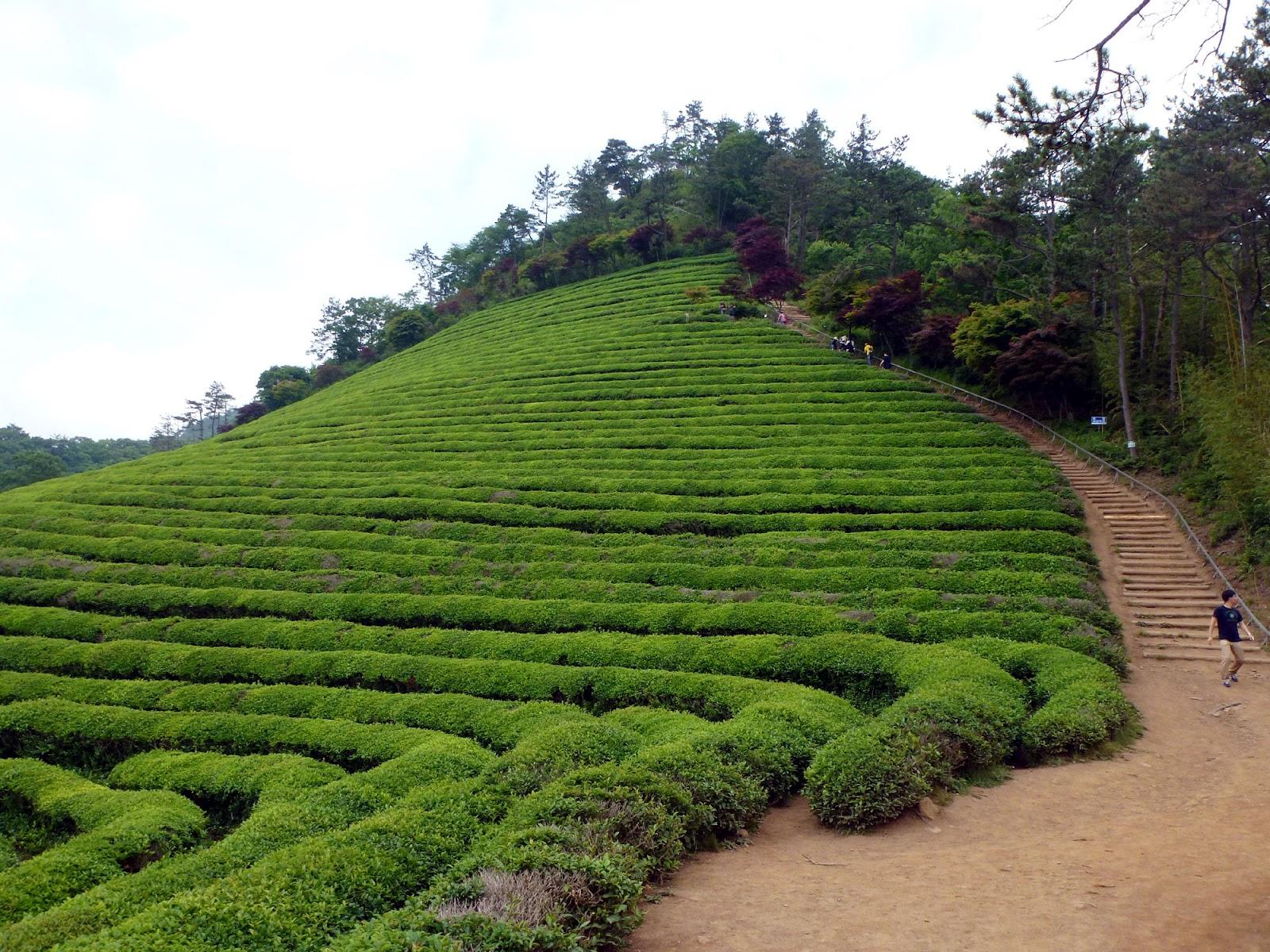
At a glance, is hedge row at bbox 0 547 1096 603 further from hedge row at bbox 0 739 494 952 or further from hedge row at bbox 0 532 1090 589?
hedge row at bbox 0 739 494 952

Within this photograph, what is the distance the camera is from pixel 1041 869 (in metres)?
7.14

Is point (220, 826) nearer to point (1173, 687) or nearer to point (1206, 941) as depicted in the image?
point (1206, 941)

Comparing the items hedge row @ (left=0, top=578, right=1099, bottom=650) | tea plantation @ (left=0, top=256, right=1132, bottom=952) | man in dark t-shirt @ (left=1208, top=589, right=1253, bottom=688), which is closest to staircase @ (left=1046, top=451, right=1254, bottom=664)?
tea plantation @ (left=0, top=256, right=1132, bottom=952)

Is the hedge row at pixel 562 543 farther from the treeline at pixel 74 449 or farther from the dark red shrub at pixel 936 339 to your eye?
the treeline at pixel 74 449

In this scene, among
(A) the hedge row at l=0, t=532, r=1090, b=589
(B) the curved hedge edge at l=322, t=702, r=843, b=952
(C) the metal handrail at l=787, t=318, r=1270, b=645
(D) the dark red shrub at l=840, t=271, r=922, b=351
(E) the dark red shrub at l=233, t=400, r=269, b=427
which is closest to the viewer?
(B) the curved hedge edge at l=322, t=702, r=843, b=952

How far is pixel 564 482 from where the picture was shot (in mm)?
27109

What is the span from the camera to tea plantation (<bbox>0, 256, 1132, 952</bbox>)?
762cm

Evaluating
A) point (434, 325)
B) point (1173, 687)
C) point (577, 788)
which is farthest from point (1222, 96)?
point (434, 325)

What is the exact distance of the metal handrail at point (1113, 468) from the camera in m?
17.1

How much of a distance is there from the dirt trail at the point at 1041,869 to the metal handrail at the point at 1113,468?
524 centimetres

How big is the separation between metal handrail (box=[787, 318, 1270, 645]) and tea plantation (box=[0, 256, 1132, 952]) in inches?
57.6

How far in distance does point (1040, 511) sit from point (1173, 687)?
7.51m

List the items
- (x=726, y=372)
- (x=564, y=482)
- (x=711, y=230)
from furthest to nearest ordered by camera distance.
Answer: (x=711, y=230), (x=726, y=372), (x=564, y=482)

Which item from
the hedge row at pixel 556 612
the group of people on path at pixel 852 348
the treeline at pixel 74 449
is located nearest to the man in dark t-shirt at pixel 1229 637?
the hedge row at pixel 556 612
